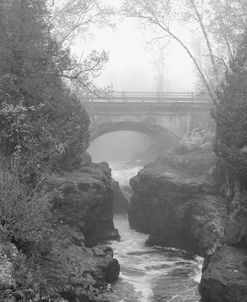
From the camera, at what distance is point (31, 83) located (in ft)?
51.0

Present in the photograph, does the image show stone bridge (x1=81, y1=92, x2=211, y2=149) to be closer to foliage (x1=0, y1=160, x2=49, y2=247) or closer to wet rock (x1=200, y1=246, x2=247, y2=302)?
wet rock (x1=200, y1=246, x2=247, y2=302)

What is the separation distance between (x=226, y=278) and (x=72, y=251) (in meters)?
5.32

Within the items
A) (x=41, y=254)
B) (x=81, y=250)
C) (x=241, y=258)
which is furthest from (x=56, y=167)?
(x=241, y=258)

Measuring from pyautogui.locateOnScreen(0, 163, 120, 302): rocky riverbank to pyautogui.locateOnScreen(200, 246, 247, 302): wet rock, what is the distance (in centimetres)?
365

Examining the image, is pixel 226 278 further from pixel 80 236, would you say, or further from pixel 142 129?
pixel 142 129

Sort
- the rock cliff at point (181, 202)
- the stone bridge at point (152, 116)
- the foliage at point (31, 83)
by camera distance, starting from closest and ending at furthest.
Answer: the foliage at point (31, 83)
the rock cliff at point (181, 202)
the stone bridge at point (152, 116)

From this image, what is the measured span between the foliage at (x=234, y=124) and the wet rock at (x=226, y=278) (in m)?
3.10

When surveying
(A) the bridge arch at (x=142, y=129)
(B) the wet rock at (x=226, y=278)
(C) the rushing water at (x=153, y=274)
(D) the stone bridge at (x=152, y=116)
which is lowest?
(C) the rushing water at (x=153, y=274)

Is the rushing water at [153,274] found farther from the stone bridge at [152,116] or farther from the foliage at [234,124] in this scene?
the stone bridge at [152,116]

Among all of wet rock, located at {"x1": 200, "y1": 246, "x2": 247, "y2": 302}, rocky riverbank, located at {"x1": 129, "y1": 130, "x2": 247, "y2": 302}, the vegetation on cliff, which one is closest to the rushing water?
rocky riverbank, located at {"x1": 129, "y1": 130, "x2": 247, "y2": 302}

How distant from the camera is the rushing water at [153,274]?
52.5 ft

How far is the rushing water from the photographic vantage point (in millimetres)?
16016

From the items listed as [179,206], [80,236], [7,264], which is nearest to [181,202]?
[179,206]

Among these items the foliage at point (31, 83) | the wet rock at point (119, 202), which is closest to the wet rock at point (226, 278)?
the foliage at point (31, 83)
